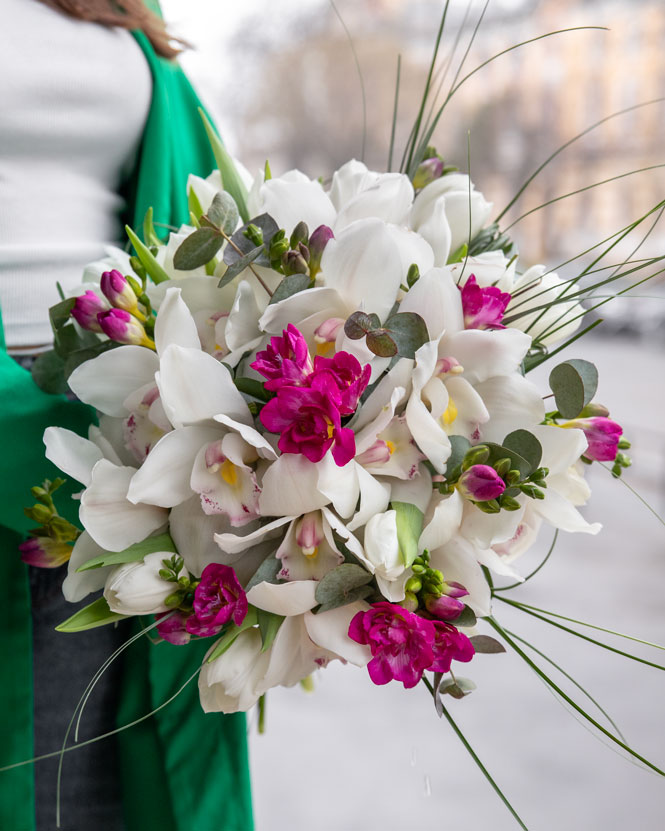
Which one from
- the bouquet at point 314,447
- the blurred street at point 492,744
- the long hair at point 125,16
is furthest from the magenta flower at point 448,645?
the blurred street at point 492,744

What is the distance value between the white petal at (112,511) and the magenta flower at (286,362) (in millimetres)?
105

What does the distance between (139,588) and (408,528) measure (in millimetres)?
142

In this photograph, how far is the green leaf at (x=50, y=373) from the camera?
0.55m

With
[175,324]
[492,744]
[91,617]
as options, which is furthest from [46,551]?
[492,744]

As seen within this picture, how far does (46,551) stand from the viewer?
481 millimetres

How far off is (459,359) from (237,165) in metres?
0.22

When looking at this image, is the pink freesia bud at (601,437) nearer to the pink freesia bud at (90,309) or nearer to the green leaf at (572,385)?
the green leaf at (572,385)

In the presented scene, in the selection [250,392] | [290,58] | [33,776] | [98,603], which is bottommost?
[290,58]

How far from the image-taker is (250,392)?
1.44 feet

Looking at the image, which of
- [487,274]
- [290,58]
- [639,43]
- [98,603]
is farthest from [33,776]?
[639,43]

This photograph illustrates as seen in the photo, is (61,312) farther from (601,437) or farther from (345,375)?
(601,437)

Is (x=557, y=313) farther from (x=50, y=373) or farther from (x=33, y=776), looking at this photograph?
(x=33, y=776)

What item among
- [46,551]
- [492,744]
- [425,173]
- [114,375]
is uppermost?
[425,173]

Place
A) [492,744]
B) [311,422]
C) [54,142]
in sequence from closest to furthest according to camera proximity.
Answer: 1. [311,422]
2. [54,142]
3. [492,744]
